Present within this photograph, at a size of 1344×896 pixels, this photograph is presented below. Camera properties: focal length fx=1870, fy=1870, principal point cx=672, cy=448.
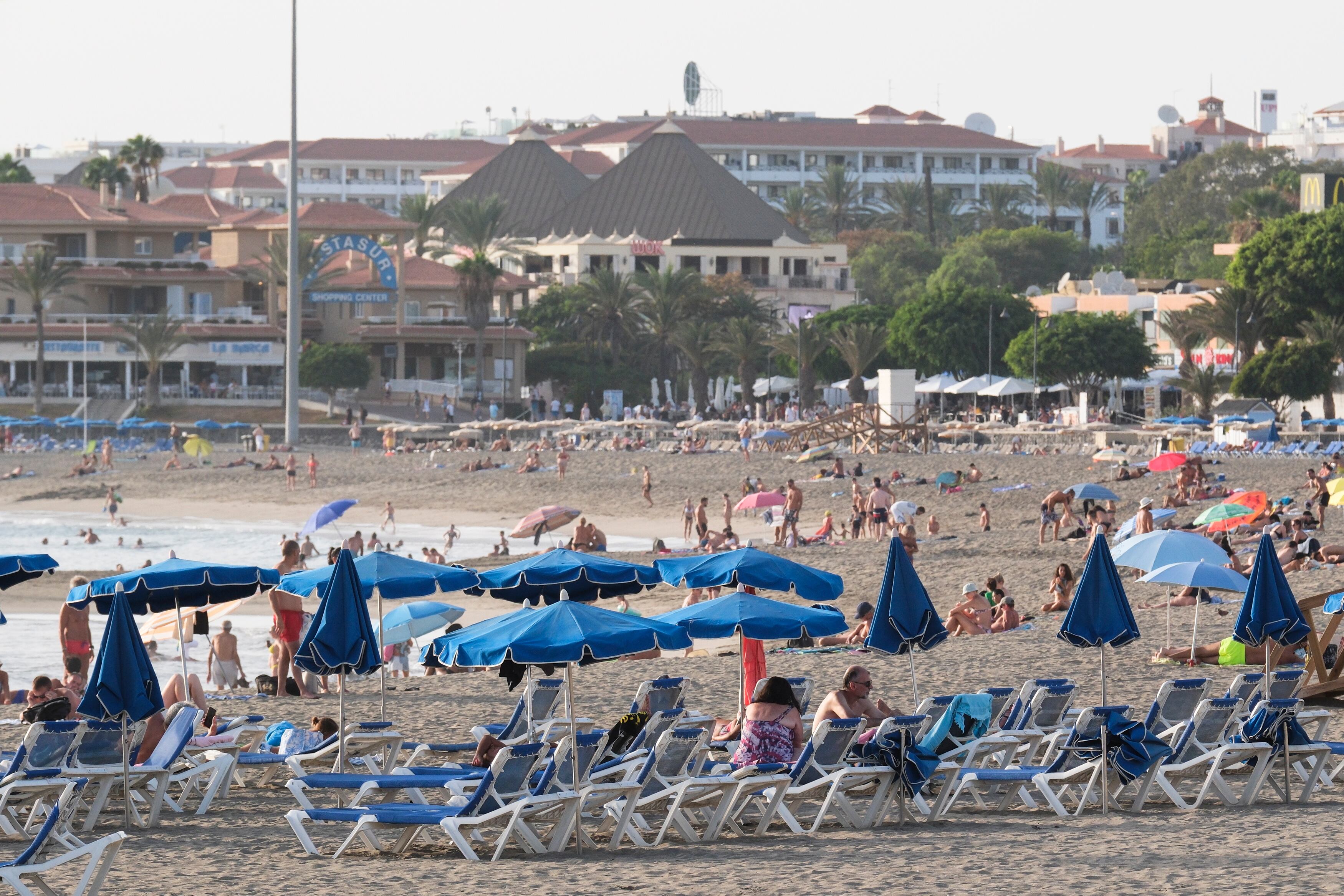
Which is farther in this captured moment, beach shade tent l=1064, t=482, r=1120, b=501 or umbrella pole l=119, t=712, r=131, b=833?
beach shade tent l=1064, t=482, r=1120, b=501

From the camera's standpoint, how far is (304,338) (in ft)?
211

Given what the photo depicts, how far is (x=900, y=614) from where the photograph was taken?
33.3 feet

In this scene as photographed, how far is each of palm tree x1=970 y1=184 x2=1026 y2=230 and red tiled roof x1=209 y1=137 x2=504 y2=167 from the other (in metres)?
34.4

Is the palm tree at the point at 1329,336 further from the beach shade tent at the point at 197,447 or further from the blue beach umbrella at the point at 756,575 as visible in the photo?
the blue beach umbrella at the point at 756,575

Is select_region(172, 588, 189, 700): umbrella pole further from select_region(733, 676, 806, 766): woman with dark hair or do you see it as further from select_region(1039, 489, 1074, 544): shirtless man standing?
select_region(1039, 489, 1074, 544): shirtless man standing

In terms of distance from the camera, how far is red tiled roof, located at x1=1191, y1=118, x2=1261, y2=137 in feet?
517

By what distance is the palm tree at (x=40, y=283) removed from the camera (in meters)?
58.3

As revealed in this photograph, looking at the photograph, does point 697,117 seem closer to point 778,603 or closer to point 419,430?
point 419,430

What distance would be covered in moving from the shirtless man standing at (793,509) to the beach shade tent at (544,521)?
3240mm

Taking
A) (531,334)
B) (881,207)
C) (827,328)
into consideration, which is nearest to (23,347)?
(531,334)

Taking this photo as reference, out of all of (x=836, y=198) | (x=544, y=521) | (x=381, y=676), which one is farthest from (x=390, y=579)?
(x=836, y=198)

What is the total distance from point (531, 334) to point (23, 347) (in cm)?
1658

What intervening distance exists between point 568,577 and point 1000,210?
100735mm

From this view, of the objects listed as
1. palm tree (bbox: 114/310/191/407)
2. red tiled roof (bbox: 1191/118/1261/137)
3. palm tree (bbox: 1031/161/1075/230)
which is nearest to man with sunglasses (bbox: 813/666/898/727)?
palm tree (bbox: 114/310/191/407)
